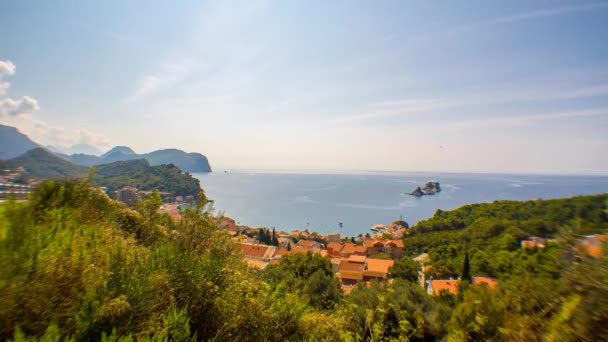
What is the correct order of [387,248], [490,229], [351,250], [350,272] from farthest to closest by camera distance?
[387,248] → [351,250] → [490,229] → [350,272]

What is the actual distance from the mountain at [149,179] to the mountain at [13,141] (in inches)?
566

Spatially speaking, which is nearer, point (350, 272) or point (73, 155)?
point (350, 272)

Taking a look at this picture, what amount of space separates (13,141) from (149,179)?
28.3m

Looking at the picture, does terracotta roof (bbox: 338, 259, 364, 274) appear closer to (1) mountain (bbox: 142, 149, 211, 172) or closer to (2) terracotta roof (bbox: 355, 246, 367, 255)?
(2) terracotta roof (bbox: 355, 246, 367, 255)

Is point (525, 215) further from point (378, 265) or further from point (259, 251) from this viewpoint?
point (259, 251)

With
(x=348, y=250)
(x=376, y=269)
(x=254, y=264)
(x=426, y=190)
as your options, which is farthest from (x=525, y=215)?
(x=426, y=190)

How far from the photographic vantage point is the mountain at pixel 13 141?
52.8 meters

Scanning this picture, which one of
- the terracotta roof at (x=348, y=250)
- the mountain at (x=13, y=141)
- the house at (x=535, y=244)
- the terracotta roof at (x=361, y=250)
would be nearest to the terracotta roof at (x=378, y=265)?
the terracotta roof at (x=348, y=250)

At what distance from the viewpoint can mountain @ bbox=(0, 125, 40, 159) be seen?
52775 mm

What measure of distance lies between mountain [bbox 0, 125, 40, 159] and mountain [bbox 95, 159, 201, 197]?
566 inches

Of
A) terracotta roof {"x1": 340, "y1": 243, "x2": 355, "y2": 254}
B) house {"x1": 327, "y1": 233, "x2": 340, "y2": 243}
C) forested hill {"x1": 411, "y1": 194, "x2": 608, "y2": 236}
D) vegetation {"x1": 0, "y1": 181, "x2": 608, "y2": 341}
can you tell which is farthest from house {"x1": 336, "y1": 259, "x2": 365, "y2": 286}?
house {"x1": 327, "y1": 233, "x2": 340, "y2": 243}

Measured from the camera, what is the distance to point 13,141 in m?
58.9

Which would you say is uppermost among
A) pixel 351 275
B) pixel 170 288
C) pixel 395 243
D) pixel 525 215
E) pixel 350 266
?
pixel 170 288

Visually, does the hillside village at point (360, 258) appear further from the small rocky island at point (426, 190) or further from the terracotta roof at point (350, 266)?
the small rocky island at point (426, 190)
